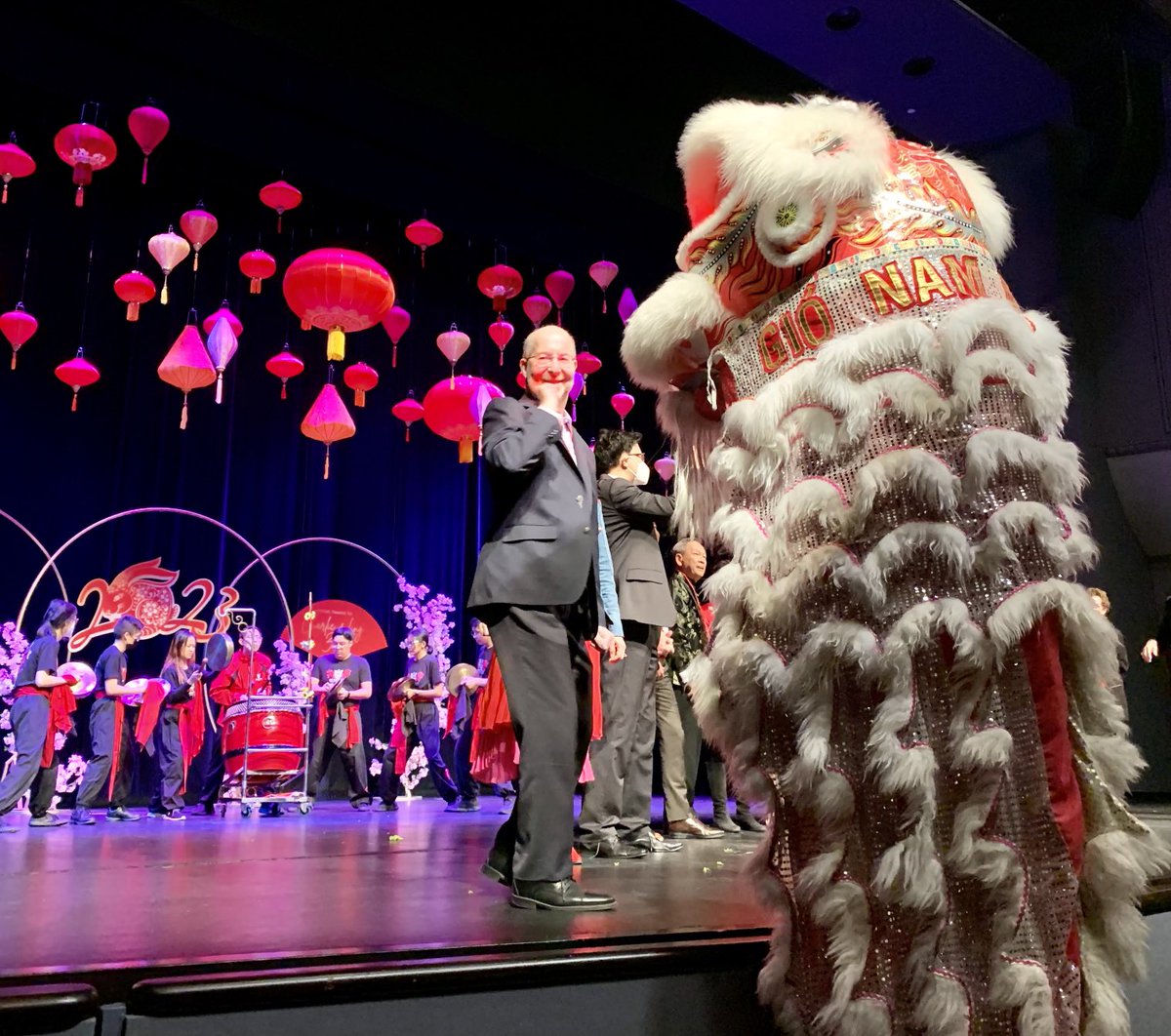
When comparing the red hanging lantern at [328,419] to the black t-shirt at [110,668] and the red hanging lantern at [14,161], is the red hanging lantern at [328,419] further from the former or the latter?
the red hanging lantern at [14,161]

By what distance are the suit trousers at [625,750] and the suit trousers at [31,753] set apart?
3990mm

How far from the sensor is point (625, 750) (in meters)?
3.38

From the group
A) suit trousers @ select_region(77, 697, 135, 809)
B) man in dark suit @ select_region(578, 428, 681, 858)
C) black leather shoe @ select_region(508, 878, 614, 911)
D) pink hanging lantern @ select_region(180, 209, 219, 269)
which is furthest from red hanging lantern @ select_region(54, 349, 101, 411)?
black leather shoe @ select_region(508, 878, 614, 911)

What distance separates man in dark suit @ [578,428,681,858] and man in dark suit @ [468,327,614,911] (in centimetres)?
117

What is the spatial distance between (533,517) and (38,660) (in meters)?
5.06

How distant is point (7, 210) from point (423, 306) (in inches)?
161

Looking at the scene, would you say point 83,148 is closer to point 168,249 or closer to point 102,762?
point 168,249

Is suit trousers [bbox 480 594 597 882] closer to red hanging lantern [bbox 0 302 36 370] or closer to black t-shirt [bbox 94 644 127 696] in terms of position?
black t-shirt [bbox 94 644 127 696]

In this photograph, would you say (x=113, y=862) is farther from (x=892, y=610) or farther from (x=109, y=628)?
(x=109, y=628)

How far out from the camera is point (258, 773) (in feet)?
19.5

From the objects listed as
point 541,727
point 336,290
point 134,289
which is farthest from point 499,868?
point 134,289

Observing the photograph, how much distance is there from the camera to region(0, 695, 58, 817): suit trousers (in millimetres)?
5449

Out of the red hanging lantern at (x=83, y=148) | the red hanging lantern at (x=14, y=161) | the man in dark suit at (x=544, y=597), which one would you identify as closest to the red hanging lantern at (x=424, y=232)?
the red hanging lantern at (x=83, y=148)

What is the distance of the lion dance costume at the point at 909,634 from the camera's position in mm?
1104
